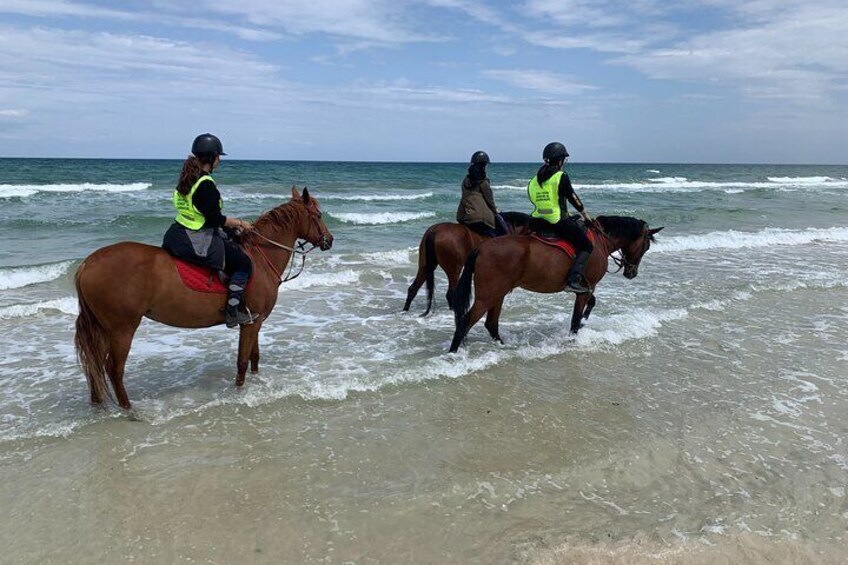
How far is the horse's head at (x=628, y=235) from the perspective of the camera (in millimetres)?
8219

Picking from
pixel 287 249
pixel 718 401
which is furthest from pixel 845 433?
pixel 287 249

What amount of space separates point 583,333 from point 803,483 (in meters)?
3.78

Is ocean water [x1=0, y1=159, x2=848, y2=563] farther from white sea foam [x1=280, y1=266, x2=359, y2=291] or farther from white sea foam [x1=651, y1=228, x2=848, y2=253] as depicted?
white sea foam [x1=651, y1=228, x2=848, y2=253]

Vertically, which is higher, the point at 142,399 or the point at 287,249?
the point at 287,249

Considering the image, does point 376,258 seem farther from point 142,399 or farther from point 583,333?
point 142,399

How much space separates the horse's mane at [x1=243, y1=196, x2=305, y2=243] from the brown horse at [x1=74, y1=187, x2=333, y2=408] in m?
0.20

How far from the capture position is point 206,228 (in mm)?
5301

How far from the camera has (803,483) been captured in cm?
432

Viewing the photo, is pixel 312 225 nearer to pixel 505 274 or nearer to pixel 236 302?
pixel 236 302

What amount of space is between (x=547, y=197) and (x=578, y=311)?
1.64 m

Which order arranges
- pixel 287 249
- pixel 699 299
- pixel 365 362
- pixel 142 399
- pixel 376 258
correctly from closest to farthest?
1. pixel 142 399
2. pixel 287 249
3. pixel 365 362
4. pixel 699 299
5. pixel 376 258

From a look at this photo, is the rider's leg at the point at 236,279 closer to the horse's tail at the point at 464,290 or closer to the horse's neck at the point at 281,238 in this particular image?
the horse's neck at the point at 281,238

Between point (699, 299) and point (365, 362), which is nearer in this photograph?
point (365, 362)

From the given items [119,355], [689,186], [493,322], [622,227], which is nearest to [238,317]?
[119,355]
